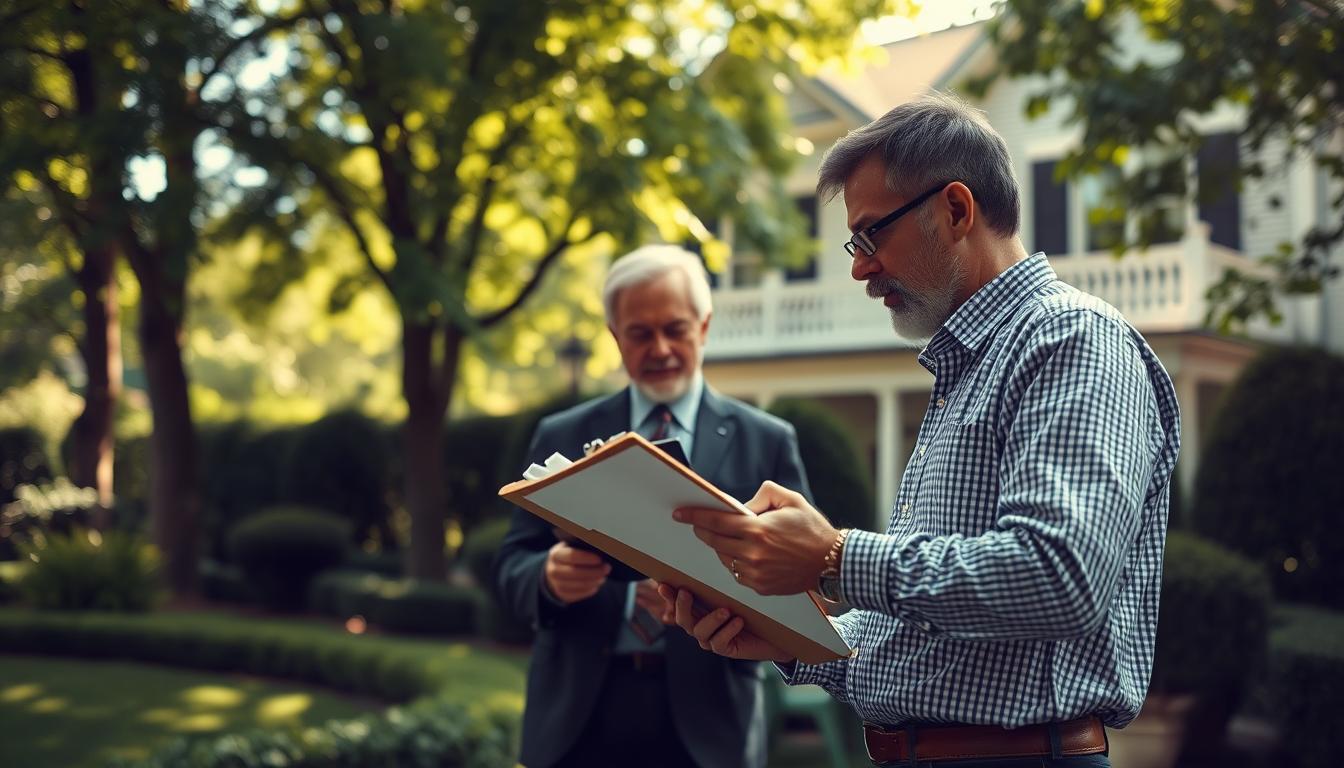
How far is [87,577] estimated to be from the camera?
13383mm

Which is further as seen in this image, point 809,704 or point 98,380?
point 98,380

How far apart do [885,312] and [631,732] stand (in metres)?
15.2

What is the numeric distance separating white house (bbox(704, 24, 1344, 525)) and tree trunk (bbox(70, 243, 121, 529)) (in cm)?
876

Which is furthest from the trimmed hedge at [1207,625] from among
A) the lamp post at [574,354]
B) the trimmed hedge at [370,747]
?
the lamp post at [574,354]

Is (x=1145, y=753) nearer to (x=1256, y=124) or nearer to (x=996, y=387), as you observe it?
(x=1256, y=124)

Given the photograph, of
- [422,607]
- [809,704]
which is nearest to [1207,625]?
[809,704]

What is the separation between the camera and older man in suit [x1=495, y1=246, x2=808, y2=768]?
11.1 feet

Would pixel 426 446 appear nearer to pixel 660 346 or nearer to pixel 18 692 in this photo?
pixel 18 692

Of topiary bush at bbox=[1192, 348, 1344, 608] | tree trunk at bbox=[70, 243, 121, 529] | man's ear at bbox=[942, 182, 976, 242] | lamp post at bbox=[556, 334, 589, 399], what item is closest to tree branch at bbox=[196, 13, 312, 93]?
lamp post at bbox=[556, 334, 589, 399]

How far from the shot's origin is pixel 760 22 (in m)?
12.6

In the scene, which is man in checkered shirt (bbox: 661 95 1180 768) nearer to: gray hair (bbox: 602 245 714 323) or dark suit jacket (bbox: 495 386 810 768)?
dark suit jacket (bbox: 495 386 810 768)

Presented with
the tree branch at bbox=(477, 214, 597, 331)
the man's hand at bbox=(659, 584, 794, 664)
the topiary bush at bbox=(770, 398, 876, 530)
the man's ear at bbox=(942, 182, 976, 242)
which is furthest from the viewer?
the tree branch at bbox=(477, 214, 597, 331)

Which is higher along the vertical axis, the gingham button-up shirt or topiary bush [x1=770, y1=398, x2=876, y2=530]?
the gingham button-up shirt

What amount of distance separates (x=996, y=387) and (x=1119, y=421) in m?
0.23
